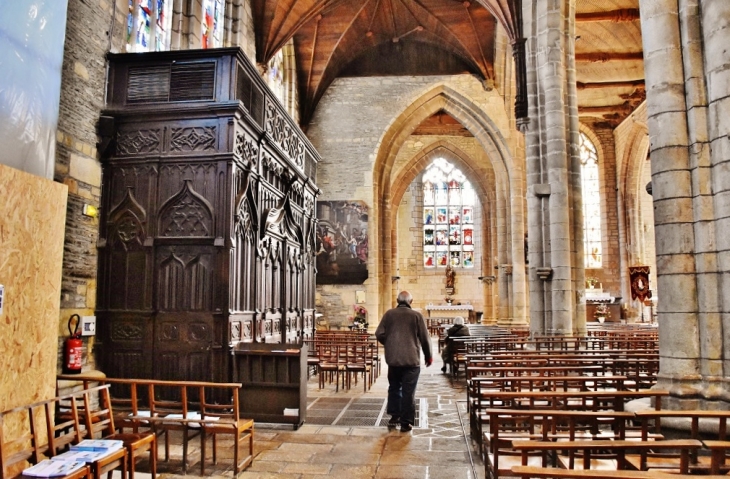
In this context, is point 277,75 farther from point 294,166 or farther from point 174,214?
point 174,214

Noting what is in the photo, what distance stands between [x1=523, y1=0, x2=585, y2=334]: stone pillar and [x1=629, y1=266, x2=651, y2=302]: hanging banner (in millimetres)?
12737

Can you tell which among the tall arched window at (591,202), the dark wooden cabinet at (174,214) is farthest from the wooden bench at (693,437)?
the tall arched window at (591,202)

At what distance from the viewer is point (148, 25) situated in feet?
33.1

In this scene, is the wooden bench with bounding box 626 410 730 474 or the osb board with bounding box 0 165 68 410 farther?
the osb board with bounding box 0 165 68 410

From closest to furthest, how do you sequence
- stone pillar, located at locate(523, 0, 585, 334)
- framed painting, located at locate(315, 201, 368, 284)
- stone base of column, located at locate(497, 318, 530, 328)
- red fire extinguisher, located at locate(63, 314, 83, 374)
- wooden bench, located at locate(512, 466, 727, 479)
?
wooden bench, located at locate(512, 466, 727, 479)
red fire extinguisher, located at locate(63, 314, 83, 374)
stone pillar, located at locate(523, 0, 585, 334)
framed painting, located at locate(315, 201, 368, 284)
stone base of column, located at locate(497, 318, 530, 328)

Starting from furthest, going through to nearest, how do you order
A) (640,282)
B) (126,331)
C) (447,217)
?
(447,217) < (640,282) < (126,331)

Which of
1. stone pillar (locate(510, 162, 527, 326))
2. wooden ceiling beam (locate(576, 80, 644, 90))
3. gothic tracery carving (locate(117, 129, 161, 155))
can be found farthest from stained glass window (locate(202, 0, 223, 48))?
wooden ceiling beam (locate(576, 80, 644, 90))

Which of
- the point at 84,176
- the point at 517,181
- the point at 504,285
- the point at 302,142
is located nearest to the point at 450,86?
the point at 517,181

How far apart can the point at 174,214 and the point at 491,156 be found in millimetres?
15053

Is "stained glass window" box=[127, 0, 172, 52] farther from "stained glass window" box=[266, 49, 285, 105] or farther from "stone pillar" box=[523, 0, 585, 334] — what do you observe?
"stone pillar" box=[523, 0, 585, 334]

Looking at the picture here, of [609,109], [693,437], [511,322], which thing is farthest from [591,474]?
[609,109]

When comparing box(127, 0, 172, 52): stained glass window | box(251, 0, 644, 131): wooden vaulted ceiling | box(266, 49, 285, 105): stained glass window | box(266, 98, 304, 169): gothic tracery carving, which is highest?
box(251, 0, 644, 131): wooden vaulted ceiling

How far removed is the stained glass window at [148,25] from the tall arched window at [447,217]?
65.1 ft

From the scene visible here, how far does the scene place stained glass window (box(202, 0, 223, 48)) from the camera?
12.6 metres
